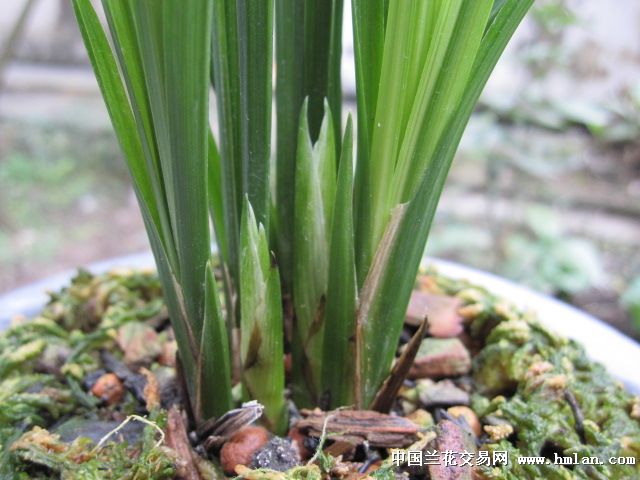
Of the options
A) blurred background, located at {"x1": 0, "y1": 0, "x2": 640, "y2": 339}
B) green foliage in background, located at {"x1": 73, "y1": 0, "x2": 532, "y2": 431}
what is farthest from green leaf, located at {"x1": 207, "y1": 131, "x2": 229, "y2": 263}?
blurred background, located at {"x1": 0, "y1": 0, "x2": 640, "y2": 339}

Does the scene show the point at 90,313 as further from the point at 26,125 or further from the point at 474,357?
the point at 26,125

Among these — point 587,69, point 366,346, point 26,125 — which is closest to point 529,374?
point 366,346

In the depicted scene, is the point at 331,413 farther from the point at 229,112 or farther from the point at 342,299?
the point at 229,112

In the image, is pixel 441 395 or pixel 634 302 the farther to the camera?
pixel 634 302

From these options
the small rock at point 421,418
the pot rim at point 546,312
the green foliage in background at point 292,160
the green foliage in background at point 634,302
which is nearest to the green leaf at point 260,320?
the green foliage in background at point 292,160

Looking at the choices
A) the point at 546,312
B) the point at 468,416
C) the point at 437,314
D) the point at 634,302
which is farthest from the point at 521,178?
the point at 468,416

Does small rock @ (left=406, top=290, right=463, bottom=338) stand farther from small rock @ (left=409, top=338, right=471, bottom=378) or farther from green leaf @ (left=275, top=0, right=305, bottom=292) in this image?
green leaf @ (left=275, top=0, right=305, bottom=292)

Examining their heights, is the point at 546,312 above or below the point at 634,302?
above
